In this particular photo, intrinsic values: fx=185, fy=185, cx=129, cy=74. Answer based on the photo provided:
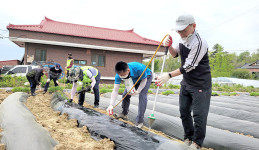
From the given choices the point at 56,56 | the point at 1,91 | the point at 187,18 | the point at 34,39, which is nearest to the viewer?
the point at 187,18

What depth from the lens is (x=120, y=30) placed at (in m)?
16.6

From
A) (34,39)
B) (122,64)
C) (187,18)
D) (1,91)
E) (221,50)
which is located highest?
(221,50)

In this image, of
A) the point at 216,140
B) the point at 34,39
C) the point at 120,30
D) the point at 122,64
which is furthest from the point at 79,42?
the point at 216,140

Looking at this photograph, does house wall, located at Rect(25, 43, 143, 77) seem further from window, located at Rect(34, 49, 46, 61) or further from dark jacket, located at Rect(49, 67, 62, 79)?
dark jacket, located at Rect(49, 67, 62, 79)

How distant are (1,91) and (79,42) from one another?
6.36m

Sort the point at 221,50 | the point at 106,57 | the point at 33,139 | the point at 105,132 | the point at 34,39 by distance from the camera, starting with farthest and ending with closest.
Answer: the point at 221,50 < the point at 106,57 < the point at 34,39 < the point at 105,132 < the point at 33,139

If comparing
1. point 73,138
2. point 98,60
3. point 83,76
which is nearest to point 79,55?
point 98,60

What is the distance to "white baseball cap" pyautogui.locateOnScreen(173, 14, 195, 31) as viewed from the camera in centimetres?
195

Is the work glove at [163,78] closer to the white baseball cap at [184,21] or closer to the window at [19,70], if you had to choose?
the white baseball cap at [184,21]

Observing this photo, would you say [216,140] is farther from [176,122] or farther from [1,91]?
[1,91]

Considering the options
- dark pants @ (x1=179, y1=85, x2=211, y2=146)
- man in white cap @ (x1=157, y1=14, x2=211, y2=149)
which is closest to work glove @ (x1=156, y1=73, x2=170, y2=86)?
man in white cap @ (x1=157, y1=14, x2=211, y2=149)

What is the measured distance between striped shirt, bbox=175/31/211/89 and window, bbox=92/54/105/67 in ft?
39.2

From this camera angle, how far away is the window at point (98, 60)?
1374 centimetres

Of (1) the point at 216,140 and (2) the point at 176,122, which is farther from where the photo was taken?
(2) the point at 176,122
